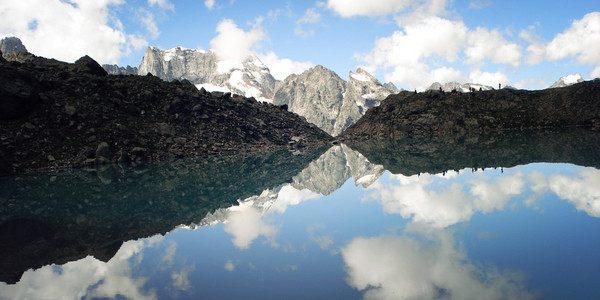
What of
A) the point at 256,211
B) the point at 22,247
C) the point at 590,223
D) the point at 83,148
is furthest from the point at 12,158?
the point at 590,223

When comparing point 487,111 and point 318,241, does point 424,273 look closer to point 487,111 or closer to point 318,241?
point 318,241

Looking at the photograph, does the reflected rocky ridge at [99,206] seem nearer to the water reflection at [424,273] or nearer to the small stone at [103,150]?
the small stone at [103,150]

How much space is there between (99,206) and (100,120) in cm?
5020

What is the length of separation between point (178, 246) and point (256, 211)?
8.49 meters

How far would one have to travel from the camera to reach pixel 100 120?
223 ft

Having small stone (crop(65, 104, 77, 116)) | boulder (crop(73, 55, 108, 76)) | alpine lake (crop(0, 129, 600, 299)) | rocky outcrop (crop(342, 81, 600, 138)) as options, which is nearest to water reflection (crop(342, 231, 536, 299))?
alpine lake (crop(0, 129, 600, 299))

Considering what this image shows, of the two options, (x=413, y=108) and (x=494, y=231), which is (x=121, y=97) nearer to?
(x=494, y=231)

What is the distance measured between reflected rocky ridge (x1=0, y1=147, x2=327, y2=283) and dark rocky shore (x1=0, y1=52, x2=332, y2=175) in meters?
13.1

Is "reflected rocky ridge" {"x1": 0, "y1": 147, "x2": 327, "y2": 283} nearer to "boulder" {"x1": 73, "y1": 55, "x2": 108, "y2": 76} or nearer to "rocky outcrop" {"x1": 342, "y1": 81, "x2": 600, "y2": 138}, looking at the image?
"boulder" {"x1": 73, "y1": 55, "x2": 108, "y2": 76}

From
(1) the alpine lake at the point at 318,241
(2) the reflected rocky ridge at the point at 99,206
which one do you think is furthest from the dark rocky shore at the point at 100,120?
(1) the alpine lake at the point at 318,241

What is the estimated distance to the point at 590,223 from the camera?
53.2 feet

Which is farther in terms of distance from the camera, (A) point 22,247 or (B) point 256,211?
(B) point 256,211

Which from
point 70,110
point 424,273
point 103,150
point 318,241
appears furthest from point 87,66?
point 424,273

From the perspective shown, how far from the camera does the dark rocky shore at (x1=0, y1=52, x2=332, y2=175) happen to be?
189ft
